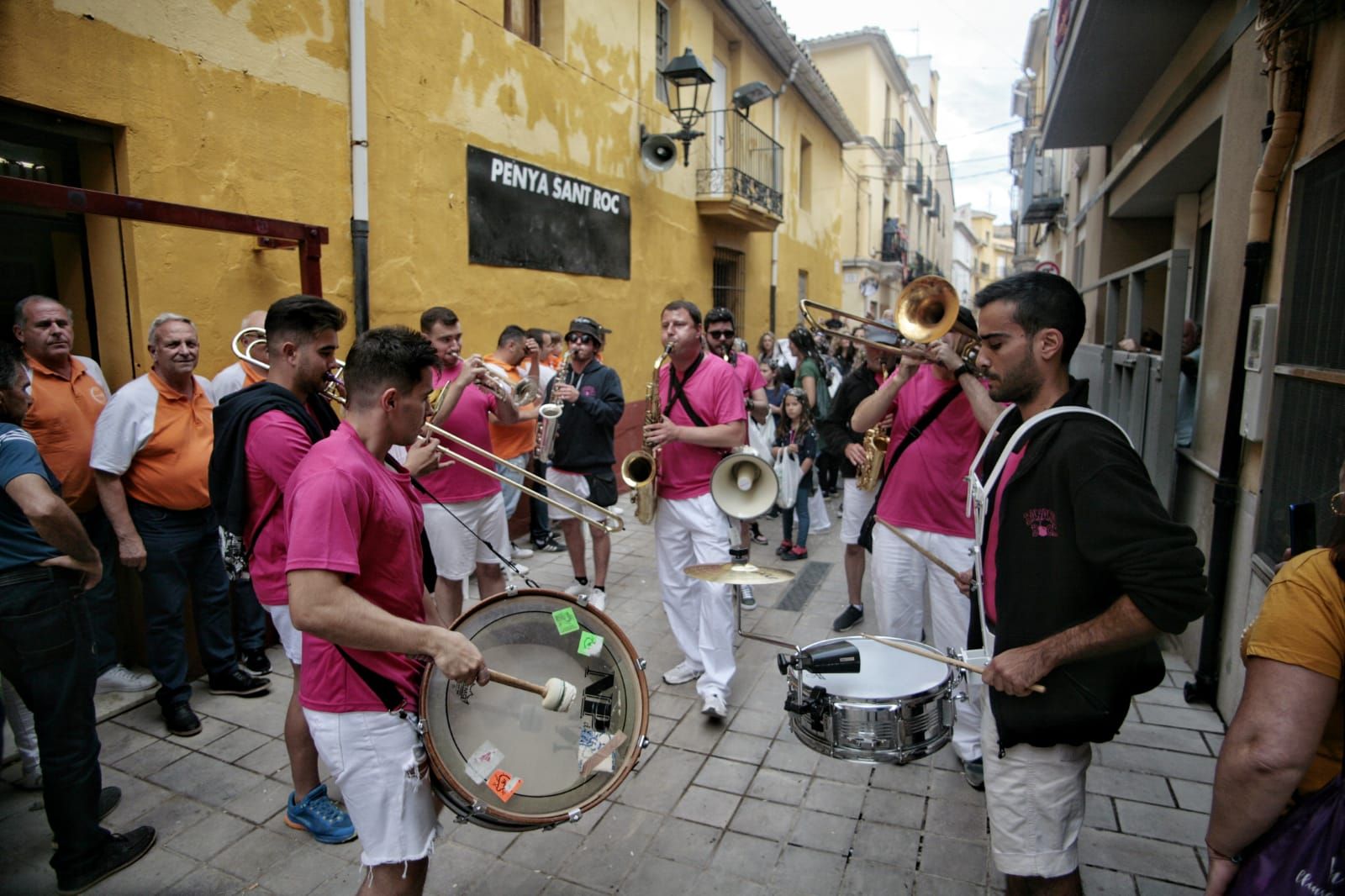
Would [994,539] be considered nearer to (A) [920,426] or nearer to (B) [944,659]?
(B) [944,659]

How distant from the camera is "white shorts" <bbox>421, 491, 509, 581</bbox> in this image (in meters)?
4.66

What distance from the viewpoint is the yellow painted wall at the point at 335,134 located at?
432 centimetres

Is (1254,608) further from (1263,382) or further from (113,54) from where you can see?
(113,54)

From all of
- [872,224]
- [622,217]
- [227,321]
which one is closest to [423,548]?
[227,321]

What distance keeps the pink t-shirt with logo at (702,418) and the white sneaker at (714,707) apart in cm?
108

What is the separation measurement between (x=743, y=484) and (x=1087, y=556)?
254 centimetres

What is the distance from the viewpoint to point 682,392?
444cm

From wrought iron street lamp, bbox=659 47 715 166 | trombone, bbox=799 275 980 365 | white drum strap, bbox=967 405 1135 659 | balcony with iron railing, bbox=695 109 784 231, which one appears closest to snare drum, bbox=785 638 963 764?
white drum strap, bbox=967 405 1135 659

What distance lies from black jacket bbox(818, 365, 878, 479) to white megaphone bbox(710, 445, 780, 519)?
66 cm

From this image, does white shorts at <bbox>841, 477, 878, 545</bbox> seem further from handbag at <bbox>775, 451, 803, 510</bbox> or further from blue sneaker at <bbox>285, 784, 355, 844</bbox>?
blue sneaker at <bbox>285, 784, 355, 844</bbox>

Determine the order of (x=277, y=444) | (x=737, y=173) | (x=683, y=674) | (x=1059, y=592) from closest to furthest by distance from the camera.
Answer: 1. (x=1059, y=592)
2. (x=277, y=444)
3. (x=683, y=674)
4. (x=737, y=173)

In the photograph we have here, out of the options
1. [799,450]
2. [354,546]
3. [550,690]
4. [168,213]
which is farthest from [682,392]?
[799,450]

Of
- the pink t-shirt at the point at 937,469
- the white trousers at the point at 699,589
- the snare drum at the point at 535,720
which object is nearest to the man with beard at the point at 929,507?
the pink t-shirt at the point at 937,469

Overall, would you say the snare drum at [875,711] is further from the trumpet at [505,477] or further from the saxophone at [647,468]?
the saxophone at [647,468]
